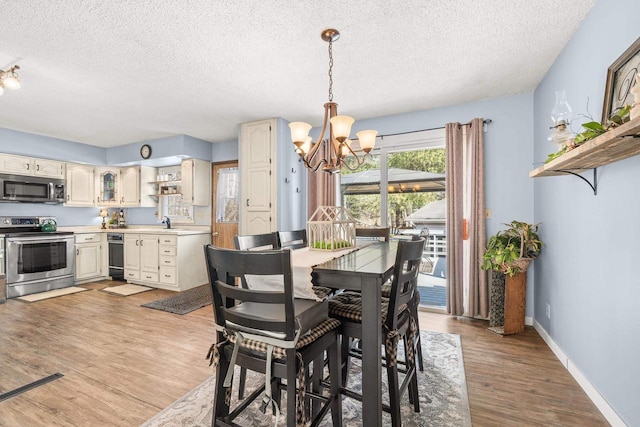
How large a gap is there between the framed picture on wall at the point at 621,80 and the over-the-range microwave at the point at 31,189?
6.72 m

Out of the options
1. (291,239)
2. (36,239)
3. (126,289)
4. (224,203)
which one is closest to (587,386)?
(291,239)

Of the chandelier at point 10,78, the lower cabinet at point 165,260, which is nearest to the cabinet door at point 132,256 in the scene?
the lower cabinet at point 165,260

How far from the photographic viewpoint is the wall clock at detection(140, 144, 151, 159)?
523 centimetres

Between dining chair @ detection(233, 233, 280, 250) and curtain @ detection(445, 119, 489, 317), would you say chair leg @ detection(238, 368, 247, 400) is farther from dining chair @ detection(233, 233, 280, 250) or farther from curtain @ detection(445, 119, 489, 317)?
curtain @ detection(445, 119, 489, 317)

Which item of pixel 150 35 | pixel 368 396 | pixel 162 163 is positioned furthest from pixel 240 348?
pixel 162 163

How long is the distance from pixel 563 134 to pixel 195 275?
4.95 metres

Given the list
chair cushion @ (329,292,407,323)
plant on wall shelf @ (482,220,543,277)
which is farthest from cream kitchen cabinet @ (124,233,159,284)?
plant on wall shelf @ (482,220,543,277)

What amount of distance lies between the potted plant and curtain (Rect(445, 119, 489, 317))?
235 mm

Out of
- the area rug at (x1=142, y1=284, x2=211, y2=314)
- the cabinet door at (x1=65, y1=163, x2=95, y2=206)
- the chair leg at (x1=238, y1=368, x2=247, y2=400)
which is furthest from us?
the cabinet door at (x1=65, y1=163, x2=95, y2=206)

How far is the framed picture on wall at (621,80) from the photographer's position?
4.96ft

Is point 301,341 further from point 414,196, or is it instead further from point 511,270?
point 414,196

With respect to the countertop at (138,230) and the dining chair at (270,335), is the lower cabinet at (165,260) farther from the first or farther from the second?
the dining chair at (270,335)

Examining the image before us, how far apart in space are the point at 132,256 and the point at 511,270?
5.46 meters

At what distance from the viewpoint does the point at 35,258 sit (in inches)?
179
